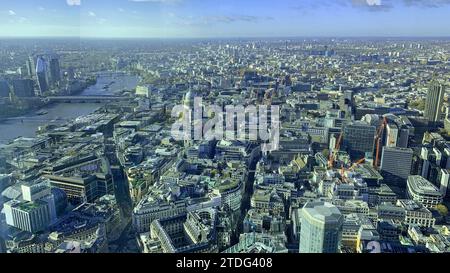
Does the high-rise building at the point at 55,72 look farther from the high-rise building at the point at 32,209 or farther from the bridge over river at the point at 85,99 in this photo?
the high-rise building at the point at 32,209

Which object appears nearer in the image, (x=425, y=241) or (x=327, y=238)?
(x=327, y=238)

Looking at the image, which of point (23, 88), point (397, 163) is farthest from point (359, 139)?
point (23, 88)

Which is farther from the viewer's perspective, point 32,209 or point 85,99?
point 85,99

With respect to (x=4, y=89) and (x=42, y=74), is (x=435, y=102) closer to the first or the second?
(x=42, y=74)

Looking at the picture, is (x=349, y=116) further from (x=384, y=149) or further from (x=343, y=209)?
(x=343, y=209)

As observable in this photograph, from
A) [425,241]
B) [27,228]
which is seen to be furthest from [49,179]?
[425,241]

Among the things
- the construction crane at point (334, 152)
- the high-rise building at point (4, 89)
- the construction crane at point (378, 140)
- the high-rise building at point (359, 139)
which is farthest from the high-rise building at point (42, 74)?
the construction crane at point (378, 140)
